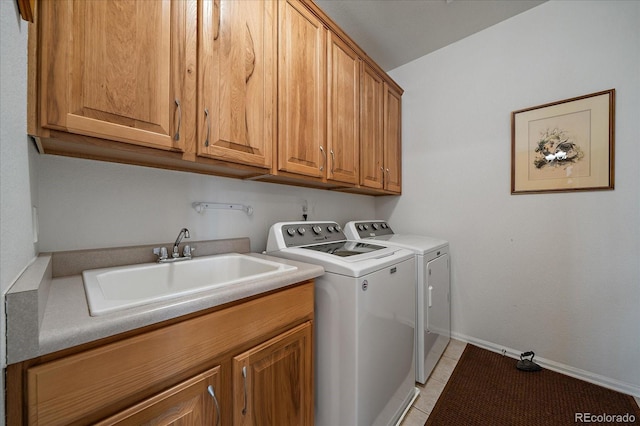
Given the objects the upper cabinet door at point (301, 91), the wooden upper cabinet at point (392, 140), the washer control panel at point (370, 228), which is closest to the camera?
the upper cabinet door at point (301, 91)

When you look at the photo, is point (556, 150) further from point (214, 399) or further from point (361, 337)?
point (214, 399)

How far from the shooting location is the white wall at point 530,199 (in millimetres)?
1558

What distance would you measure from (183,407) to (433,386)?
1624mm

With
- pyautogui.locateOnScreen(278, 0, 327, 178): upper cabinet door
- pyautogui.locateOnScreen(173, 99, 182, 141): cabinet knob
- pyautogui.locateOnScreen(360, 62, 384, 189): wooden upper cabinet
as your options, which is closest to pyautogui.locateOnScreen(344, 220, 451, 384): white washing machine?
pyautogui.locateOnScreen(360, 62, 384, 189): wooden upper cabinet

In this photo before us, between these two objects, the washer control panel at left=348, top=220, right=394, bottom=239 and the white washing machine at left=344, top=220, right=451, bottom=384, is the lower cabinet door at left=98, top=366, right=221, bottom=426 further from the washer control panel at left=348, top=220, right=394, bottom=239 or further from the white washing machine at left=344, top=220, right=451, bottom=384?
the washer control panel at left=348, top=220, right=394, bottom=239

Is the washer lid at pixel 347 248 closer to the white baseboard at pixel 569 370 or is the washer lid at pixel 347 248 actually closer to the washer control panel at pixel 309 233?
the washer control panel at pixel 309 233

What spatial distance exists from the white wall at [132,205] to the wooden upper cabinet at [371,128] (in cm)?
87

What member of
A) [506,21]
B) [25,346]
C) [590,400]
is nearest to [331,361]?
[25,346]

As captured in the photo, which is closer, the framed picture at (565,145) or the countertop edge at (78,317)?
the countertop edge at (78,317)

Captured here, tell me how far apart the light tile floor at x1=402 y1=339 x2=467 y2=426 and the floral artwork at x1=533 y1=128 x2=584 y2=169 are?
64.5 inches

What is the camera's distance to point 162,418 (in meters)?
0.66

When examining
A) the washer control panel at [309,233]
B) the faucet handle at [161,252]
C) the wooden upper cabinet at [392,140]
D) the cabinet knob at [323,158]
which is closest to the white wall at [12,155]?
the faucet handle at [161,252]

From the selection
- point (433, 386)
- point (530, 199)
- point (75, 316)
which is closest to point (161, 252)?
point (75, 316)

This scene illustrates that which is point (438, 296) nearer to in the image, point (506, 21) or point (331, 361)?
point (331, 361)
